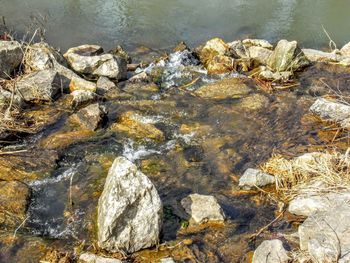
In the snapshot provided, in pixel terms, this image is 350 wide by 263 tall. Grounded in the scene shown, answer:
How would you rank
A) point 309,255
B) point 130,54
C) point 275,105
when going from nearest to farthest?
point 309,255 < point 275,105 < point 130,54

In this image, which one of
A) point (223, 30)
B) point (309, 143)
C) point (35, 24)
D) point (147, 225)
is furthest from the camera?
point (223, 30)

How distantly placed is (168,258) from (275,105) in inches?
236

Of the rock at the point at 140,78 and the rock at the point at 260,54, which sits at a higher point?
the rock at the point at 260,54

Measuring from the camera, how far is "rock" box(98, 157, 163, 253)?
18.3 ft

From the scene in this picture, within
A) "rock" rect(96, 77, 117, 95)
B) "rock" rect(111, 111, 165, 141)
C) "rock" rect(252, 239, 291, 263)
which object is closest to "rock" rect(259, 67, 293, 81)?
"rock" rect(111, 111, 165, 141)

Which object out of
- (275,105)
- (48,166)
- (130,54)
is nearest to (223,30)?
(130,54)

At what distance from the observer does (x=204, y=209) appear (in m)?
6.32

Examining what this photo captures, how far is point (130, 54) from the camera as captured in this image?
538 inches

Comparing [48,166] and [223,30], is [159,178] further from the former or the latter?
[223,30]

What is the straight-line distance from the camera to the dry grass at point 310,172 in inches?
263

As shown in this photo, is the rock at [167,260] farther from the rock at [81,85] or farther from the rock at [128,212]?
the rock at [81,85]

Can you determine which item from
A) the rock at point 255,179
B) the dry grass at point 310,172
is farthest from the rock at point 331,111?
the rock at point 255,179

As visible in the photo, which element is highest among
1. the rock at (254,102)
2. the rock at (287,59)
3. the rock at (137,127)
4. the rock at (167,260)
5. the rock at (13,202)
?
the rock at (287,59)

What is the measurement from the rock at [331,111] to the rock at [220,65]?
327cm
